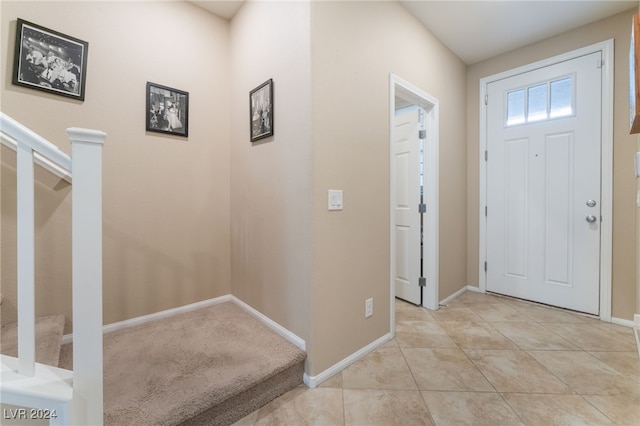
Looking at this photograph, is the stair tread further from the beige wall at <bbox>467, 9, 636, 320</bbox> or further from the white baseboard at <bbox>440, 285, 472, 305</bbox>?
the beige wall at <bbox>467, 9, 636, 320</bbox>

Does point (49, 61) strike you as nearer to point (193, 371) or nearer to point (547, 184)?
point (193, 371)

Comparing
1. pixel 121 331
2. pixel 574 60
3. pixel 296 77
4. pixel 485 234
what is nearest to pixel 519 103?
pixel 574 60

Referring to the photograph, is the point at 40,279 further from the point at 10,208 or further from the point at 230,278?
the point at 230,278

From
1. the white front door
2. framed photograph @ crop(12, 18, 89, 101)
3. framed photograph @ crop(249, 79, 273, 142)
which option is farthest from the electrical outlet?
framed photograph @ crop(12, 18, 89, 101)

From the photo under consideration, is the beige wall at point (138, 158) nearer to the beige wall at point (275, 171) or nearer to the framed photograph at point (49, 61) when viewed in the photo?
the framed photograph at point (49, 61)

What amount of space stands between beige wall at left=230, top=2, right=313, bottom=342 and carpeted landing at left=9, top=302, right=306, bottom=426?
218mm

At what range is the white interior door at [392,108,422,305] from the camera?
106 inches

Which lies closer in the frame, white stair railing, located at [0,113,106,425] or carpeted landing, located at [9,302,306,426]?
white stair railing, located at [0,113,106,425]

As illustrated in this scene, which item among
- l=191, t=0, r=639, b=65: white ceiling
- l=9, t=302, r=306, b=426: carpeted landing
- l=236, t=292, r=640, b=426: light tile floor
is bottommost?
l=236, t=292, r=640, b=426: light tile floor

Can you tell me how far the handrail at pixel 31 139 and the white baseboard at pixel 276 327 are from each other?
1.40m

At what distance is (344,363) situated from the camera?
5.68 ft

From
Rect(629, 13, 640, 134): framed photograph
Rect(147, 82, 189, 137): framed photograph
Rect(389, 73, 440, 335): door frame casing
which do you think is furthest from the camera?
Rect(389, 73, 440, 335): door frame casing

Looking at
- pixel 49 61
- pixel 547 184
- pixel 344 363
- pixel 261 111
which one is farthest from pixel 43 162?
pixel 547 184

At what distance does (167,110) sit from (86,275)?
5.30ft
